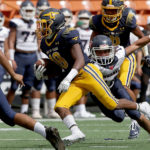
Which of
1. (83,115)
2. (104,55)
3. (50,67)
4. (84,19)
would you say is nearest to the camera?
(104,55)

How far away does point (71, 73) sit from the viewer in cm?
453

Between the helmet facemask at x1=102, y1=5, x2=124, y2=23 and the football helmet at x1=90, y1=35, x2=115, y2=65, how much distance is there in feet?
2.03

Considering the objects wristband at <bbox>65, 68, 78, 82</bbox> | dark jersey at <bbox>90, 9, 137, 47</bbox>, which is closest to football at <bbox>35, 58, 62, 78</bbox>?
wristband at <bbox>65, 68, 78, 82</bbox>

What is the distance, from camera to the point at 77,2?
37.8 feet

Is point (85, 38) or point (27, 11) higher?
point (27, 11)

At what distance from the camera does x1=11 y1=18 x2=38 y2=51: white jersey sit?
7.87 meters

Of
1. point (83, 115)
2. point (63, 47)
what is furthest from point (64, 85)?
point (83, 115)

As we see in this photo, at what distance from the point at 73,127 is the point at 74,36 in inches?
29.8

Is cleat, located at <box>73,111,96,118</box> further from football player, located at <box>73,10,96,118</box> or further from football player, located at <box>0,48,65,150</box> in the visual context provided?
football player, located at <box>0,48,65,150</box>

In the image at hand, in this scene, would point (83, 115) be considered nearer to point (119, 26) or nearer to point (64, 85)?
point (119, 26)

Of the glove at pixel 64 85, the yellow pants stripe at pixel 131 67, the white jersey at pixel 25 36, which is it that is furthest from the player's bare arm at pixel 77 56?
the white jersey at pixel 25 36

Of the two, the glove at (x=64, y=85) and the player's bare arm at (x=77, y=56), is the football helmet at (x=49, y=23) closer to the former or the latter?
the player's bare arm at (x=77, y=56)

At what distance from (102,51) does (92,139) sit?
32.7 inches

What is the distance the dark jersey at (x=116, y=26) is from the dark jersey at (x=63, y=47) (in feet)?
2.75
